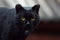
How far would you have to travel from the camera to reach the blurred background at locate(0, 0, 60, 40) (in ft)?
5.66

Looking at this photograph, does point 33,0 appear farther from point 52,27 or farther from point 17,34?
point 17,34

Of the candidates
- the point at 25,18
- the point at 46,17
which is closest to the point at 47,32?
the point at 46,17

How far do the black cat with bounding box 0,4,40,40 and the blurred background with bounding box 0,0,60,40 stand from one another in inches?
19.4

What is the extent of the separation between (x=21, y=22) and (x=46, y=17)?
23.9 inches

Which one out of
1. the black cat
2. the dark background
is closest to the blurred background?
the dark background

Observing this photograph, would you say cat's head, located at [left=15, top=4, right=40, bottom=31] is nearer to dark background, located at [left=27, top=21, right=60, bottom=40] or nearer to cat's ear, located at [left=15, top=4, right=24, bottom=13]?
cat's ear, located at [left=15, top=4, right=24, bottom=13]

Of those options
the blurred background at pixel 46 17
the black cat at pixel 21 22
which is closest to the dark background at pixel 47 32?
the blurred background at pixel 46 17

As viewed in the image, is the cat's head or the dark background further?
the dark background

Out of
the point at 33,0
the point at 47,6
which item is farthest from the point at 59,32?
the point at 33,0

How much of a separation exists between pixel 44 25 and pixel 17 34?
1.78 feet

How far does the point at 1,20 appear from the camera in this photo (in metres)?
1.24

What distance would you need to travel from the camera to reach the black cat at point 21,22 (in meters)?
1.17

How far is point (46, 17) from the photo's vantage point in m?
1.75

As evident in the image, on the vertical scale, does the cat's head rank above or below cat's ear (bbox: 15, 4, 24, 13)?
below
